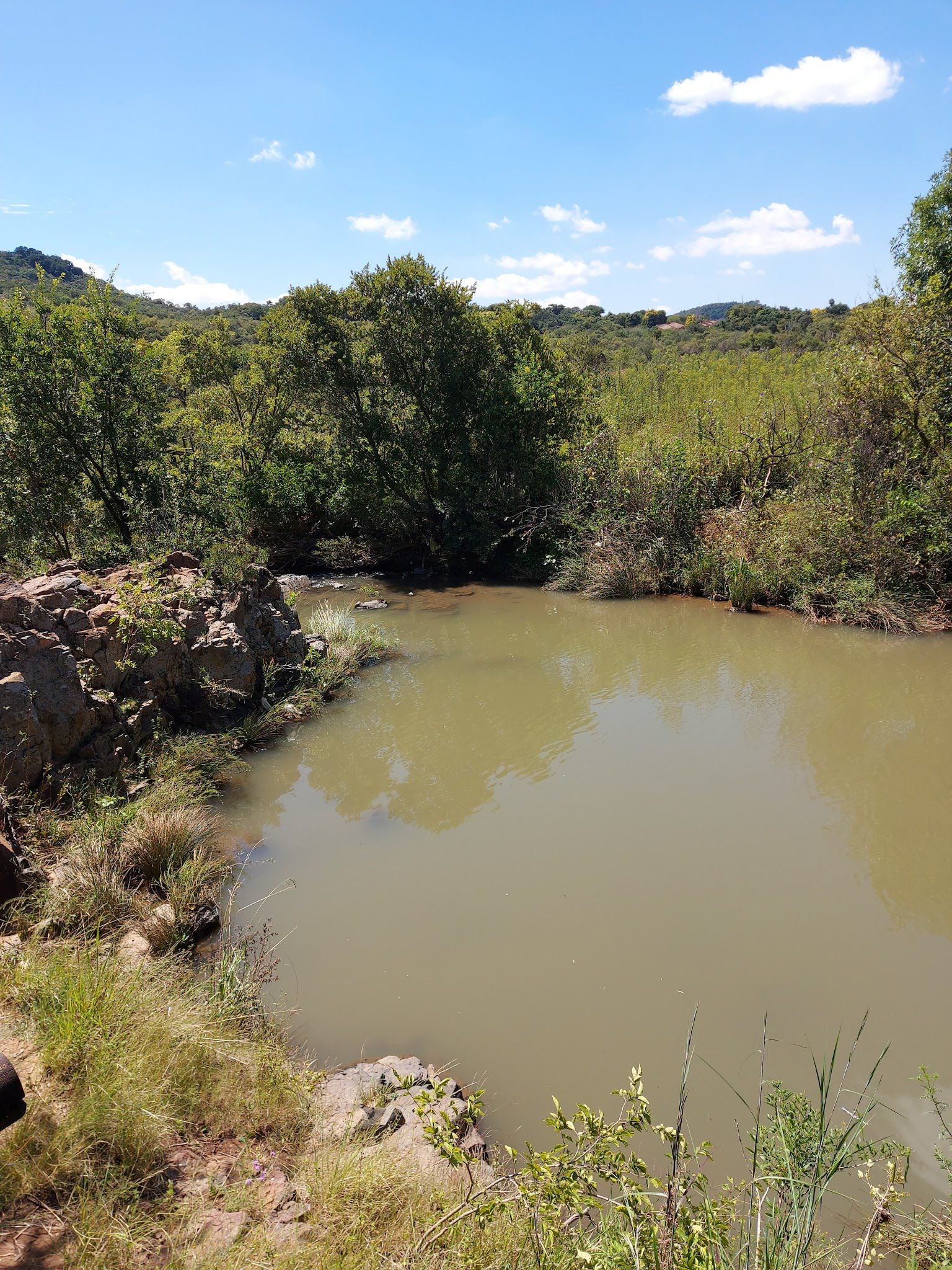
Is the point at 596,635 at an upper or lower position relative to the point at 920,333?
lower

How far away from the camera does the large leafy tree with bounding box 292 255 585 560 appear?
13930 millimetres

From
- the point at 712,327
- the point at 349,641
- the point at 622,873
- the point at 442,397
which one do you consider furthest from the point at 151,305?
the point at 622,873

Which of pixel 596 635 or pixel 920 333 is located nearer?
pixel 920 333

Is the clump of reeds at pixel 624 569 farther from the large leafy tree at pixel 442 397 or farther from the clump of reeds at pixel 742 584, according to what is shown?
the large leafy tree at pixel 442 397

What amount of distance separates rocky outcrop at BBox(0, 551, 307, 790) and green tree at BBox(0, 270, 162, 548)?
9.60ft

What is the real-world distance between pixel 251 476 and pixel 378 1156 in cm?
1460

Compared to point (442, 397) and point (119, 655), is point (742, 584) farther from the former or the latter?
point (119, 655)

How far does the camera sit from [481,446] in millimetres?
14531

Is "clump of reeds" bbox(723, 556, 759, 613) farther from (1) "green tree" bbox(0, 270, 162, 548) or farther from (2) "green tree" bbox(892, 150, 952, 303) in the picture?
(1) "green tree" bbox(0, 270, 162, 548)

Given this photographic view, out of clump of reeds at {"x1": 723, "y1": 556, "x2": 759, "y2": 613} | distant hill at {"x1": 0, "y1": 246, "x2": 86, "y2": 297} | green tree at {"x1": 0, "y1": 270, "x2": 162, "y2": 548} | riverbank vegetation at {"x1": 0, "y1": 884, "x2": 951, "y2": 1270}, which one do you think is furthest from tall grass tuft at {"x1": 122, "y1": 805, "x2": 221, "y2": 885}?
distant hill at {"x1": 0, "y1": 246, "x2": 86, "y2": 297}

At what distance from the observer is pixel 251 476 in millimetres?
15469

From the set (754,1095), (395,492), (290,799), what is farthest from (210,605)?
(395,492)

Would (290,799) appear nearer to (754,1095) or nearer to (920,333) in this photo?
(754,1095)

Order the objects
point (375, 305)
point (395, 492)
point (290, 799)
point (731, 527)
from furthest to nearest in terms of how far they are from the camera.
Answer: point (395, 492)
point (375, 305)
point (731, 527)
point (290, 799)
